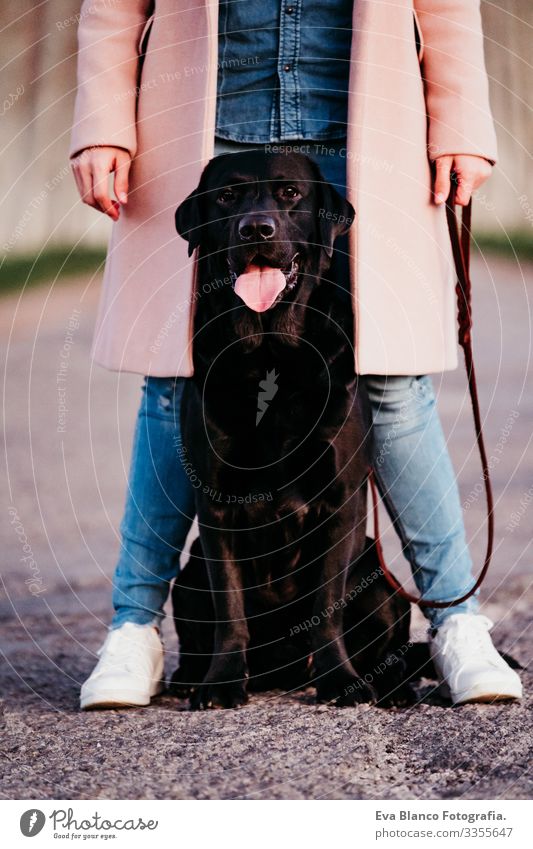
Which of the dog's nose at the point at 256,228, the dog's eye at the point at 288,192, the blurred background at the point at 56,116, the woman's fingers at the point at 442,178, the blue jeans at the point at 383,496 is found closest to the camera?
the dog's nose at the point at 256,228

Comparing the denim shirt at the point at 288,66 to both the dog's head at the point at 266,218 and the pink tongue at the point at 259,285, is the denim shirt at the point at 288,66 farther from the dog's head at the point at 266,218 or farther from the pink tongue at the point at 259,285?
the pink tongue at the point at 259,285

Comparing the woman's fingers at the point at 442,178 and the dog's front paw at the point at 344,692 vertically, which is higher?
the woman's fingers at the point at 442,178

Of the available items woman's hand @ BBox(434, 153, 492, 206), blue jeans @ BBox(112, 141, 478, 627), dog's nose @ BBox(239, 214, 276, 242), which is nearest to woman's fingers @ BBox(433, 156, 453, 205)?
woman's hand @ BBox(434, 153, 492, 206)

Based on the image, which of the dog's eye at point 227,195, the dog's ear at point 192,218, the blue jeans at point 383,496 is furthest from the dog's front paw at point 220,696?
the dog's eye at point 227,195

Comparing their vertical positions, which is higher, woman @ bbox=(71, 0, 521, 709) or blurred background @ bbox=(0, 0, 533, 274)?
blurred background @ bbox=(0, 0, 533, 274)

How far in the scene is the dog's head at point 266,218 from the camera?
2746 mm

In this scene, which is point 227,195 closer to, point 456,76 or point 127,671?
point 456,76

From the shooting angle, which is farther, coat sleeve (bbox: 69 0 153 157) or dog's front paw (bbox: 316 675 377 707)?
coat sleeve (bbox: 69 0 153 157)

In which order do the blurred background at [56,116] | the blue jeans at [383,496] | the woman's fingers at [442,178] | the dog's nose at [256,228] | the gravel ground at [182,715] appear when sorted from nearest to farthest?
1. the gravel ground at [182,715]
2. the dog's nose at [256,228]
3. the woman's fingers at [442,178]
4. the blue jeans at [383,496]
5. the blurred background at [56,116]

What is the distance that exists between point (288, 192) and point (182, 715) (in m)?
1.43

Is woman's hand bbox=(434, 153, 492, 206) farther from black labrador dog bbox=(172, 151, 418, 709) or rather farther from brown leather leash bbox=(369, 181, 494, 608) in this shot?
black labrador dog bbox=(172, 151, 418, 709)

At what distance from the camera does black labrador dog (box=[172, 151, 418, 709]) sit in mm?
2752

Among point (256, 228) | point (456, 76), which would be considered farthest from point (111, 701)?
point (456, 76)

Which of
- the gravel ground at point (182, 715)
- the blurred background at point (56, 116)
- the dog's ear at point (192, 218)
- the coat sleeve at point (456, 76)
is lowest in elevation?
the gravel ground at point (182, 715)
